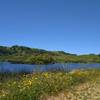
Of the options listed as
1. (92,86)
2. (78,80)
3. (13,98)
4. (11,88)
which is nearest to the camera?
(13,98)

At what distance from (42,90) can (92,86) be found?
3.61m

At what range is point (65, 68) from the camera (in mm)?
25391

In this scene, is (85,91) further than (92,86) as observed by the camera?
No

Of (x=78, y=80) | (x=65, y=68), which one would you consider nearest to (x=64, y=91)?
(x=78, y=80)

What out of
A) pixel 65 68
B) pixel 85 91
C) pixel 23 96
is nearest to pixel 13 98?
pixel 23 96

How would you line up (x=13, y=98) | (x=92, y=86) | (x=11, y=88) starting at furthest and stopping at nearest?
1. (x=92, y=86)
2. (x=11, y=88)
3. (x=13, y=98)

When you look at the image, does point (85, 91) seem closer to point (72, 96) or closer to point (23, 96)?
point (72, 96)

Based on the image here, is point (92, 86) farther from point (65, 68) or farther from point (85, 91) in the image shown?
point (65, 68)

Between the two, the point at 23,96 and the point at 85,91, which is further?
the point at 85,91

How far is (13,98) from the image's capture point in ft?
39.9

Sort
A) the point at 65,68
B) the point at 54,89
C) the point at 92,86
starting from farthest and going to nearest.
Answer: the point at 65,68 → the point at 92,86 → the point at 54,89

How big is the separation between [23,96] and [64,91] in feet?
10.1

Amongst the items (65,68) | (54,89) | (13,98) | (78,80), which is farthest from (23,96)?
(65,68)

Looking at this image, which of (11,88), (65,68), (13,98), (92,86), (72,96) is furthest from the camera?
(65,68)
